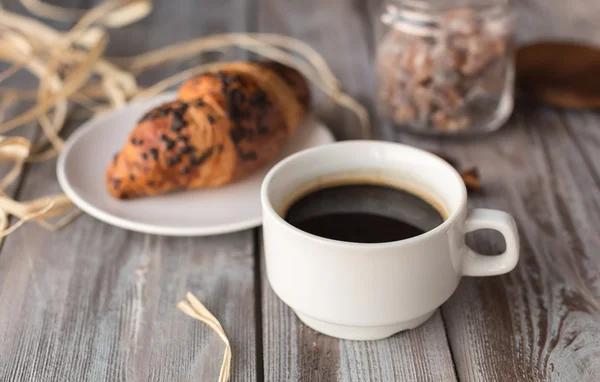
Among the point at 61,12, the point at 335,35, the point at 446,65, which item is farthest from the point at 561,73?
the point at 61,12

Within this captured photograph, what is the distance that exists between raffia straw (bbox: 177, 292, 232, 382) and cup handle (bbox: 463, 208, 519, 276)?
230mm

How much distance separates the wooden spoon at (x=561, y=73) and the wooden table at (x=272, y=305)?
3.7 inches

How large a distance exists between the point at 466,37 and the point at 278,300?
0.44 metres

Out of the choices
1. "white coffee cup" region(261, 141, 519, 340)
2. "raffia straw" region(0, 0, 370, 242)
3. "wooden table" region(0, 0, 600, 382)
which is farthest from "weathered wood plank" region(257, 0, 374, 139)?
"white coffee cup" region(261, 141, 519, 340)

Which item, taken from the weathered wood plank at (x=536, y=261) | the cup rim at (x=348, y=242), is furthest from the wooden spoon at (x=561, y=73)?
the cup rim at (x=348, y=242)

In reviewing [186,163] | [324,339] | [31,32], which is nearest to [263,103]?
[186,163]

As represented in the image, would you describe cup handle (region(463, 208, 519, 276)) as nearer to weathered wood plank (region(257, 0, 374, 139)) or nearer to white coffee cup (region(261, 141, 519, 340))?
white coffee cup (region(261, 141, 519, 340))

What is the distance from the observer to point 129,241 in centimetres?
82

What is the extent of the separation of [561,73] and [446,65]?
280 mm

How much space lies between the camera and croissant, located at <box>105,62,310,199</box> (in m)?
0.84

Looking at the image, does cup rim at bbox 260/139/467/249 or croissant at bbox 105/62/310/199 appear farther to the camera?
croissant at bbox 105/62/310/199

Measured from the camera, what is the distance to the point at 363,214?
2.28ft

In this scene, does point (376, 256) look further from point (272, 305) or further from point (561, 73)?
point (561, 73)

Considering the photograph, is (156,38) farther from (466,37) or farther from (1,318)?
(1,318)
